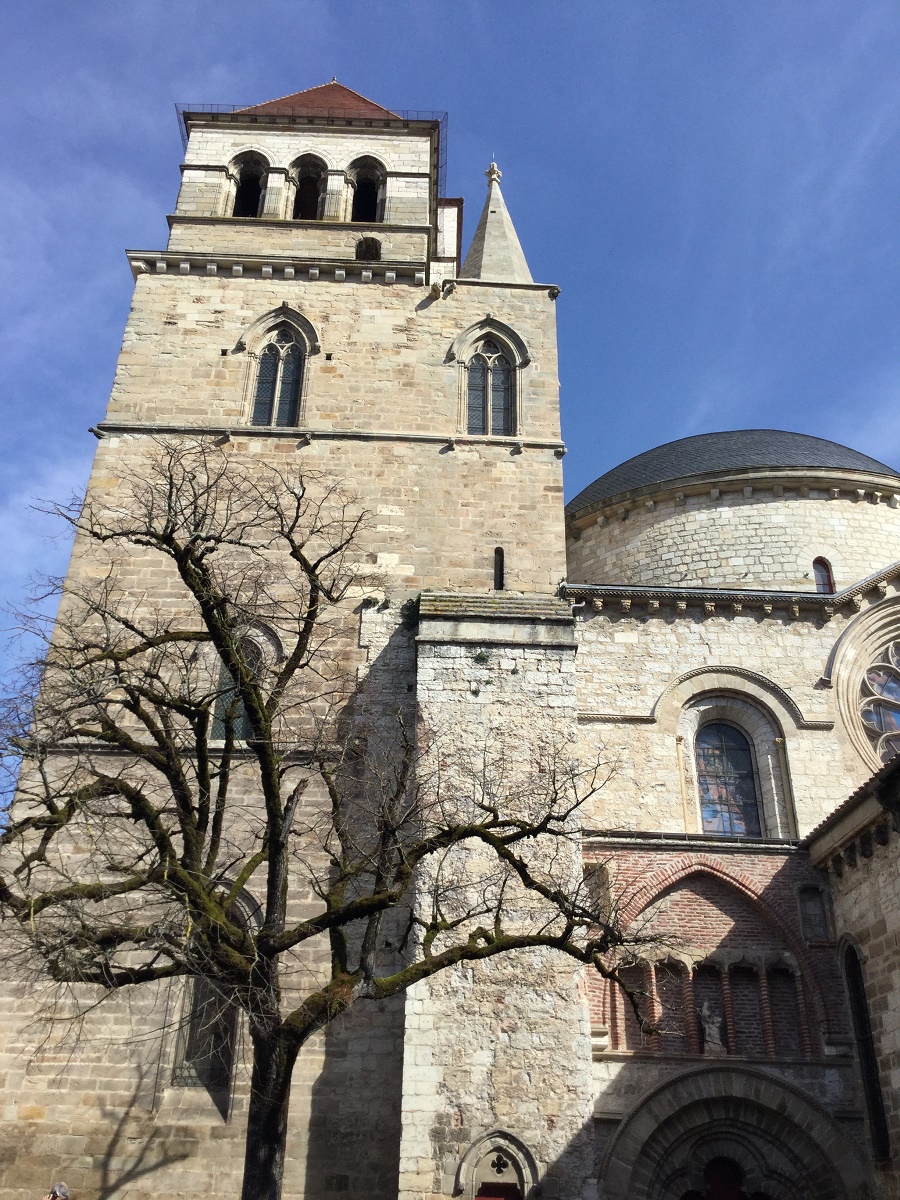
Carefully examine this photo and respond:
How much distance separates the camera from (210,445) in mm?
15141

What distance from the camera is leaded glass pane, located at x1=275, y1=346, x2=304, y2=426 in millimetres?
16000

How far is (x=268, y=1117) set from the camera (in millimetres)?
8148

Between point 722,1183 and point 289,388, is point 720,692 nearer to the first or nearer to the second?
point 722,1183

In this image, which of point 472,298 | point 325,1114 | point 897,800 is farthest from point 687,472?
point 325,1114

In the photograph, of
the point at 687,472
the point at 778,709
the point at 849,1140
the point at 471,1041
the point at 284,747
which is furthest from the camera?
the point at 687,472

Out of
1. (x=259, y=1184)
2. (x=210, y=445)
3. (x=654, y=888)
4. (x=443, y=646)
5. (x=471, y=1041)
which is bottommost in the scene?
(x=259, y=1184)

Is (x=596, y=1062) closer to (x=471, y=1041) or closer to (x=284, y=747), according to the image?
(x=471, y=1041)

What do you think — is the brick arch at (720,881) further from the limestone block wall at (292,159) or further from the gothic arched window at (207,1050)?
the limestone block wall at (292,159)

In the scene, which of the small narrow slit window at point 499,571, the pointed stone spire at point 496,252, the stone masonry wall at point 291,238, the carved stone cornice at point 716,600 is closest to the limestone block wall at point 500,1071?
the small narrow slit window at point 499,571

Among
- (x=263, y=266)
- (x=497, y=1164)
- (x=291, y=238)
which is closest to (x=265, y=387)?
(x=263, y=266)

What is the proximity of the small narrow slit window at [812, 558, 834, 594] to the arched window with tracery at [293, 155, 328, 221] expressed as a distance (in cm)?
1146

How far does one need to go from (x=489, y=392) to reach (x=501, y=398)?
0.71ft

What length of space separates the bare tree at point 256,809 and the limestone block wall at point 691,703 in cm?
181

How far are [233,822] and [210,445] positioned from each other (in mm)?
5779
